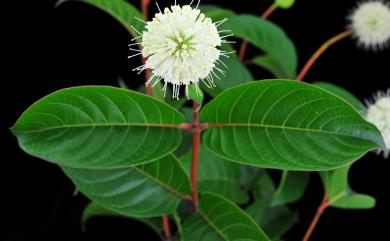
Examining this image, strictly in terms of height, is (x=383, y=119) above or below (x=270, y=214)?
above

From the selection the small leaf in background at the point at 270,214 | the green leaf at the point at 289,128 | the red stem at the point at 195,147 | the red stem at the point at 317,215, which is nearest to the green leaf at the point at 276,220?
the small leaf in background at the point at 270,214

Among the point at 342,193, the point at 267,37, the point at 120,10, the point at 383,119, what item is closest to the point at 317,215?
the point at 342,193

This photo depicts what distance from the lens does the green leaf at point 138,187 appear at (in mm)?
852

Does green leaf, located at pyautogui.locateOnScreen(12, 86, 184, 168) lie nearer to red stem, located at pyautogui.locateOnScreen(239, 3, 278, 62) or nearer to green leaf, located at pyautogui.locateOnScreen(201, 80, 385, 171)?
green leaf, located at pyautogui.locateOnScreen(201, 80, 385, 171)

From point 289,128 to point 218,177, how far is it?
30 cm

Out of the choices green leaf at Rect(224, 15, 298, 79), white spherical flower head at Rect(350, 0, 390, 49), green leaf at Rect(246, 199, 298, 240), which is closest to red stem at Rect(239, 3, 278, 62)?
green leaf at Rect(224, 15, 298, 79)

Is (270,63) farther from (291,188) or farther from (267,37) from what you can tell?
(291,188)

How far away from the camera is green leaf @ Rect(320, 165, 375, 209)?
912 millimetres

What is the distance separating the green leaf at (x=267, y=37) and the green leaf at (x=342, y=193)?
224mm

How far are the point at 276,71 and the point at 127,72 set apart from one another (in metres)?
0.44

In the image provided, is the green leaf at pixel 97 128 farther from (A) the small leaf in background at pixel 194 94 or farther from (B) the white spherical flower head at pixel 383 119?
(B) the white spherical flower head at pixel 383 119

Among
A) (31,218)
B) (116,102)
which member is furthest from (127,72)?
(116,102)

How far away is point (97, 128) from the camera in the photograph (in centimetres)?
75

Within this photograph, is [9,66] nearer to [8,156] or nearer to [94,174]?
[8,156]
